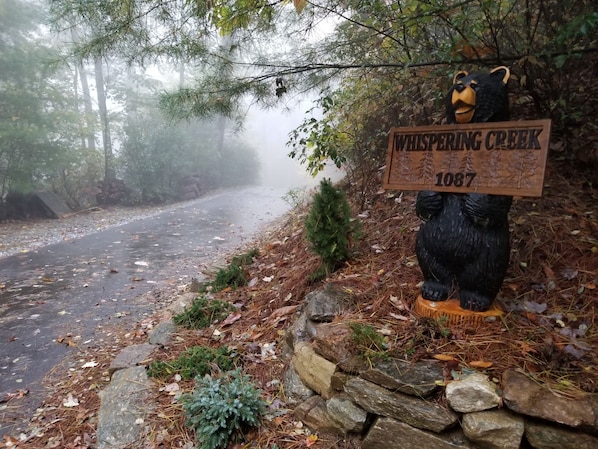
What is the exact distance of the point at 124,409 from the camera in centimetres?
257

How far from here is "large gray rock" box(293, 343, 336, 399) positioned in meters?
2.24

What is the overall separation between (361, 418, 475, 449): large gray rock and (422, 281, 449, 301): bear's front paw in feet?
2.50

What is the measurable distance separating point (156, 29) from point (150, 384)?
120 inches

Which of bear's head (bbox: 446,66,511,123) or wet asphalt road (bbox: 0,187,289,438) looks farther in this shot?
wet asphalt road (bbox: 0,187,289,438)

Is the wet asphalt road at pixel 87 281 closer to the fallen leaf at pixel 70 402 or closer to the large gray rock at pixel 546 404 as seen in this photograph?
the fallen leaf at pixel 70 402

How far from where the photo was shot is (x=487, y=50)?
2.77 m

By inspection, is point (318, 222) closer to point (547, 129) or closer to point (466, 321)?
point (466, 321)

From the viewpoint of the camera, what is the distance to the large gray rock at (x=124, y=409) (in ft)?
7.75

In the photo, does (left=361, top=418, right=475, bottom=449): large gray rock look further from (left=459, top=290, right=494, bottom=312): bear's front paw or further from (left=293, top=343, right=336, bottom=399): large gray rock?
(left=459, top=290, right=494, bottom=312): bear's front paw

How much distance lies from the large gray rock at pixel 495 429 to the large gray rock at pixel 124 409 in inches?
77.4

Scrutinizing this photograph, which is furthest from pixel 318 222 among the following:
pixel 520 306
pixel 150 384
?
pixel 150 384

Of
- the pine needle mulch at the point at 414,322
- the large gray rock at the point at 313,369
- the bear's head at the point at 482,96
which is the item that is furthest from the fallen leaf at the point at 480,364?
the bear's head at the point at 482,96

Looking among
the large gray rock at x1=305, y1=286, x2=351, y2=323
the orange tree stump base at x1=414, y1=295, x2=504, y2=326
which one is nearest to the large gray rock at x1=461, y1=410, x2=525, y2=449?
the orange tree stump base at x1=414, y1=295, x2=504, y2=326

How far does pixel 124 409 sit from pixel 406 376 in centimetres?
196
